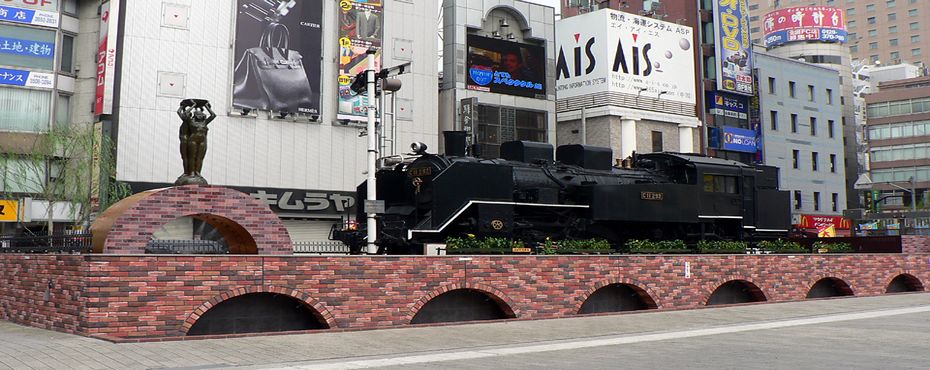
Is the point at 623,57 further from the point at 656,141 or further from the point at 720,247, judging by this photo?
the point at 720,247

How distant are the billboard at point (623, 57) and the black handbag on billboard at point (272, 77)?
639 inches

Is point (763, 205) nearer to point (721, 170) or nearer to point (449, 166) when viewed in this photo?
point (721, 170)

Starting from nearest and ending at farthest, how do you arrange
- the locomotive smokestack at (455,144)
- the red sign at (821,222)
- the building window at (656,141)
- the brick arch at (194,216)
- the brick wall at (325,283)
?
the brick wall at (325,283) < the brick arch at (194,216) < the locomotive smokestack at (455,144) < the building window at (656,141) < the red sign at (821,222)

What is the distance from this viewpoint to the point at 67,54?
34531 mm

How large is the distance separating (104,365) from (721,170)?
2048 centimetres

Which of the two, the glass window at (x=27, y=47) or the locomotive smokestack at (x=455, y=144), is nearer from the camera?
the locomotive smokestack at (x=455, y=144)

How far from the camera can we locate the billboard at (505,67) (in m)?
39.5

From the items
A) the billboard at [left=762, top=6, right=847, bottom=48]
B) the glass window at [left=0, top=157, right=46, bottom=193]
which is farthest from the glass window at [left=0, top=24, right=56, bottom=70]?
the billboard at [left=762, top=6, right=847, bottom=48]

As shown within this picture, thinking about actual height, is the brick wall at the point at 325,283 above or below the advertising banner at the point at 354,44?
below

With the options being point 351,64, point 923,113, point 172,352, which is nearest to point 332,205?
point 351,64

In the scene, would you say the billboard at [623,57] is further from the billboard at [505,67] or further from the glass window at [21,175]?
the glass window at [21,175]

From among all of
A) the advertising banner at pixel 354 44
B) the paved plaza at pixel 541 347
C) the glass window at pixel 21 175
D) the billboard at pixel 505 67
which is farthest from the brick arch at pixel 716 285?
the glass window at pixel 21 175

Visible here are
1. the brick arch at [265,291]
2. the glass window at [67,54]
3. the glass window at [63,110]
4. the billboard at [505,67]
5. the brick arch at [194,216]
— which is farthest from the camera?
the billboard at [505,67]

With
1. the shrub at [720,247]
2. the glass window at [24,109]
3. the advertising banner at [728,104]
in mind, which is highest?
the advertising banner at [728,104]
